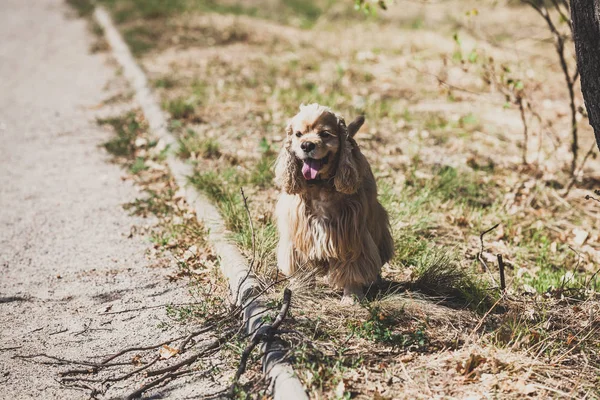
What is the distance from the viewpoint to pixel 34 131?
26.5ft

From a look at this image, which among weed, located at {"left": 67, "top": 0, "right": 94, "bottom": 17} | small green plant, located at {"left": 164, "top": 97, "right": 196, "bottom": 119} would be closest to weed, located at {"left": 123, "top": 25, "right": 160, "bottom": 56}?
small green plant, located at {"left": 164, "top": 97, "right": 196, "bottom": 119}

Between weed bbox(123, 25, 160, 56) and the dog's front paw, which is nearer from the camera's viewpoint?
the dog's front paw

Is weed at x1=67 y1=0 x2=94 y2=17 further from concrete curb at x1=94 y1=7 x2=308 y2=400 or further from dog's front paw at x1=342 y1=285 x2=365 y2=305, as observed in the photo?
dog's front paw at x1=342 y1=285 x2=365 y2=305

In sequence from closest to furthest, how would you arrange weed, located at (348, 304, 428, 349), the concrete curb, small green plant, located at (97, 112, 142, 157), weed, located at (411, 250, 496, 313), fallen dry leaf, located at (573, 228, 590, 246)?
the concrete curb < weed, located at (348, 304, 428, 349) < weed, located at (411, 250, 496, 313) < fallen dry leaf, located at (573, 228, 590, 246) < small green plant, located at (97, 112, 142, 157)

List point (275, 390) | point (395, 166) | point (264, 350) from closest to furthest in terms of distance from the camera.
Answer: point (275, 390)
point (264, 350)
point (395, 166)

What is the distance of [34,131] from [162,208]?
3298mm

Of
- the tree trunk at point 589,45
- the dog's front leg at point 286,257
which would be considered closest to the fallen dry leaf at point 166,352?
the dog's front leg at point 286,257

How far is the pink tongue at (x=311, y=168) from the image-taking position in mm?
3707

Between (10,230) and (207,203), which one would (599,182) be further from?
(10,230)

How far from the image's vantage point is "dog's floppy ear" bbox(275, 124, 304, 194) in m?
3.78

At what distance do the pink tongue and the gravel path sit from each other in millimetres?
1324

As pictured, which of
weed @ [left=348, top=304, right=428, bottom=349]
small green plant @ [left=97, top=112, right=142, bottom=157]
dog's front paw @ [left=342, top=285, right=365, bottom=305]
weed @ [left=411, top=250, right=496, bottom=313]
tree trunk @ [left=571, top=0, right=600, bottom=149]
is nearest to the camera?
tree trunk @ [left=571, top=0, right=600, bottom=149]

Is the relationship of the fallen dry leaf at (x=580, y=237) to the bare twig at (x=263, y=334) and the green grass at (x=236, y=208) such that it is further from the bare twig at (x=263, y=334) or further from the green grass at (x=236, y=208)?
the bare twig at (x=263, y=334)

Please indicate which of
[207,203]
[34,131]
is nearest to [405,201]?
[207,203]
